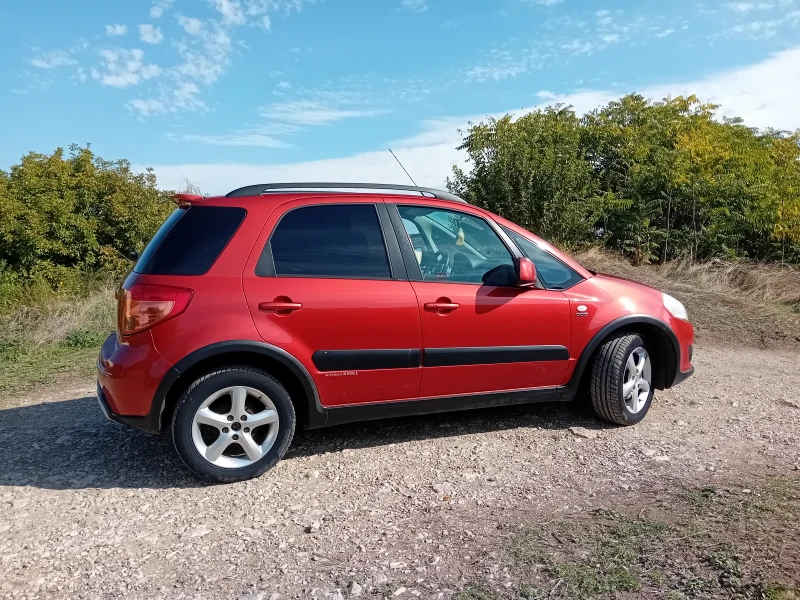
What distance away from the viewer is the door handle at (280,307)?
3760 millimetres

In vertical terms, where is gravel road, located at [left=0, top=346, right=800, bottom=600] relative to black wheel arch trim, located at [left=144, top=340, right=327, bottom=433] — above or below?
below

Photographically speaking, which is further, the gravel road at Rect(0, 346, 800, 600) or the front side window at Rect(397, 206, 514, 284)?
the front side window at Rect(397, 206, 514, 284)

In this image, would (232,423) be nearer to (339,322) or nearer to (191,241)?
(339,322)

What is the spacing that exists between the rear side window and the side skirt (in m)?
1.19

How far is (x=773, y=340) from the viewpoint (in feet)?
28.4

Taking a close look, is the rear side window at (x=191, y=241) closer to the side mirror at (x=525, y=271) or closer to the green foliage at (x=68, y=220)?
the side mirror at (x=525, y=271)

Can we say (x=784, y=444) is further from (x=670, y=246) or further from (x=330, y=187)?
(x=670, y=246)

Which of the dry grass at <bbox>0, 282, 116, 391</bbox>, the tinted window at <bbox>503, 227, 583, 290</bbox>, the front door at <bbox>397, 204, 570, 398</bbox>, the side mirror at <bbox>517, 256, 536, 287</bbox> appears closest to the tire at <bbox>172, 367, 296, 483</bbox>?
the front door at <bbox>397, 204, 570, 398</bbox>

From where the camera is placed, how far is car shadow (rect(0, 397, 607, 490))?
4.00 meters

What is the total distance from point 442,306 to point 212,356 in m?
1.44

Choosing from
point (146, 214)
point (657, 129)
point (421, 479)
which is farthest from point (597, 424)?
point (146, 214)

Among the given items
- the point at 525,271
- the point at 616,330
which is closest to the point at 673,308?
the point at 616,330

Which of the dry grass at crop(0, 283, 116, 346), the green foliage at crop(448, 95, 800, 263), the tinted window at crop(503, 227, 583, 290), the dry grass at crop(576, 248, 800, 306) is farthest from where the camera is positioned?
the green foliage at crop(448, 95, 800, 263)

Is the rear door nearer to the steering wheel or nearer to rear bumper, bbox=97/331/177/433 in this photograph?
the steering wheel
